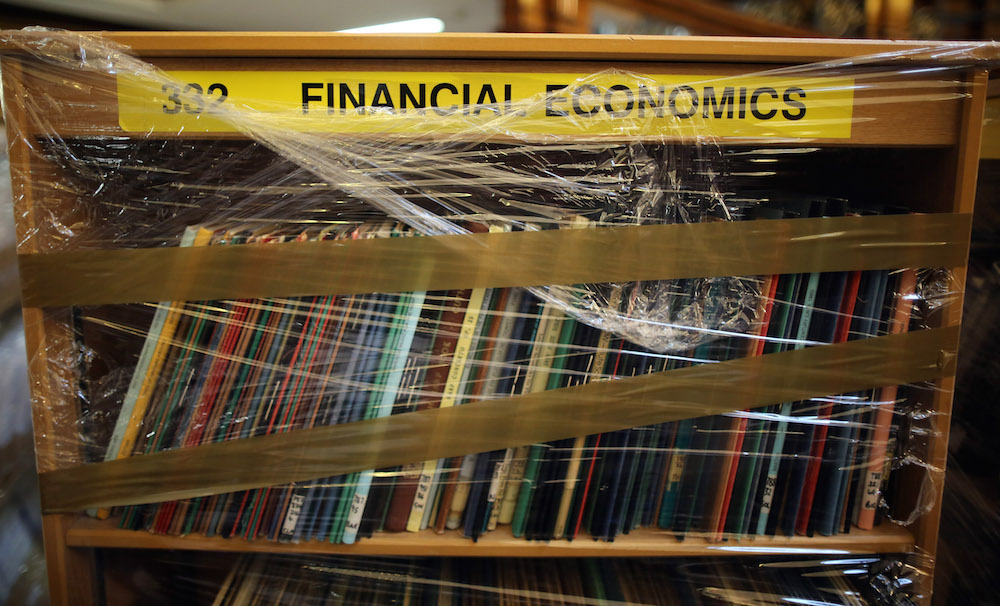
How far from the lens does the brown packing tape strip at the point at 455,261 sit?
0.66 meters

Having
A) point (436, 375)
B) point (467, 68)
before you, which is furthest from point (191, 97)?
point (436, 375)

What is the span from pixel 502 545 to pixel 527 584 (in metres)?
0.14

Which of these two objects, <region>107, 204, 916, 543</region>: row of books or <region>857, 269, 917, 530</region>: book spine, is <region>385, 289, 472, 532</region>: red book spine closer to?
<region>107, 204, 916, 543</region>: row of books

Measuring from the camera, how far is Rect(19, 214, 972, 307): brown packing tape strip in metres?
0.66

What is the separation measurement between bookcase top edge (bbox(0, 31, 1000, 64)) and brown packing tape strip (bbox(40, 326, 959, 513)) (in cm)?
36

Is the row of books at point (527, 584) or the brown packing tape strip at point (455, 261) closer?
the brown packing tape strip at point (455, 261)

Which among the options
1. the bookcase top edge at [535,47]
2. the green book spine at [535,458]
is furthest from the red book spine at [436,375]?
the bookcase top edge at [535,47]

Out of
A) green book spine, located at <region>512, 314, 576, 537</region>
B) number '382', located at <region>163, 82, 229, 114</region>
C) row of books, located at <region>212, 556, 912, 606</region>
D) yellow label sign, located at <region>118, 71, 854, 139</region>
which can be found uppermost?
yellow label sign, located at <region>118, 71, 854, 139</region>

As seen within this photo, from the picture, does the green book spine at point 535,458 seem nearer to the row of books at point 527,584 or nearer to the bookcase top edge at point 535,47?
the row of books at point 527,584

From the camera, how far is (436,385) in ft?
2.31

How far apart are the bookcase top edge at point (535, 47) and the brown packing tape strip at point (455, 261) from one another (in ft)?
0.65

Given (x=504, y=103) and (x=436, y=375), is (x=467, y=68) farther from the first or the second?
(x=436, y=375)

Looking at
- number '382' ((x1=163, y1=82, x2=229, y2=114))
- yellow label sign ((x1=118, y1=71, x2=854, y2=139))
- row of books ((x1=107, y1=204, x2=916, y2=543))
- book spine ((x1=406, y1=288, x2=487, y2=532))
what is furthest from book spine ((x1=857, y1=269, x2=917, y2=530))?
number '382' ((x1=163, y1=82, x2=229, y2=114))

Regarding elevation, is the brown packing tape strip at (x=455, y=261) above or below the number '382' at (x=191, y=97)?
below
